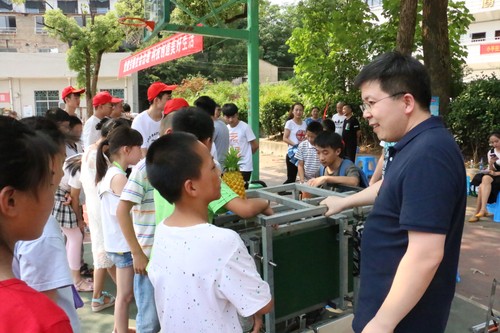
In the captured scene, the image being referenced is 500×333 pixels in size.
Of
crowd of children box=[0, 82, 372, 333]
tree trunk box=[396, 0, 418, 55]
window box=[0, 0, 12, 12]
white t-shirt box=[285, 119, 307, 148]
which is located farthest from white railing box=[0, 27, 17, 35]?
crowd of children box=[0, 82, 372, 333]

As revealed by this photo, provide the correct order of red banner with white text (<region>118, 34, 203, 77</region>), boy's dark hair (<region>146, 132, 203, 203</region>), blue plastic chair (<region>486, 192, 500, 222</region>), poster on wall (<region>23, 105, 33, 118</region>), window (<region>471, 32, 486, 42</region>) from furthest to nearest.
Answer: poster on wall (<region>23, 105, 33, 118</region>)
window (<region>471, 32, 486, 42</region>)
red banner with white text (<region>118, 34, 203, 77</region>)
blue plastic chair (<region>486, 192, 500, 222</region>)
boy's dark hair (<region>146, 132, 203, 203</region>)

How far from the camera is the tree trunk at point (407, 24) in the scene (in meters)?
5.86

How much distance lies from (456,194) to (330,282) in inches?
47.8

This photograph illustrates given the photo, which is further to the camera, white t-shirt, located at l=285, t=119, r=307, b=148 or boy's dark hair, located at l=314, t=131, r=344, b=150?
white t-shirt, located at l=285, t=119, r=307, b=148

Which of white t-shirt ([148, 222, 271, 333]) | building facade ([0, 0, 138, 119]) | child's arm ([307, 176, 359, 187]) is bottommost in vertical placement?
white t-shirt ([148, 222, 271, 333])

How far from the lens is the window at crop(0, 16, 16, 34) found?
44.2 m

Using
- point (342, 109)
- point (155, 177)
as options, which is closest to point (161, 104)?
point (155, 177)

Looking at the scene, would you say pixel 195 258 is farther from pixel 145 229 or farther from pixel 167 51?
pixel 167 51

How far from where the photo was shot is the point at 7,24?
44.7 m

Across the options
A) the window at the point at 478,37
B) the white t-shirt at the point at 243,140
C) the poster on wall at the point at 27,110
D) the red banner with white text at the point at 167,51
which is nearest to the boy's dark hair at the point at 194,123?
the white t-shirt at the point at 243,140

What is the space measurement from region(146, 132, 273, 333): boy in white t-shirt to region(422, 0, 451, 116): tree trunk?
5703 mm

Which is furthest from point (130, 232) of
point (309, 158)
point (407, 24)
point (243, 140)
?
point (407, 24)

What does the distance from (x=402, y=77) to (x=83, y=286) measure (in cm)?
334

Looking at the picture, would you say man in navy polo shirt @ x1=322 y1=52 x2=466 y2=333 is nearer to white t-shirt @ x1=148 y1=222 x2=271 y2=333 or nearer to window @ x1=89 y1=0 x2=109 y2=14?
white t-shirt @ x1=148 y1=222 x2=271 y2=333
